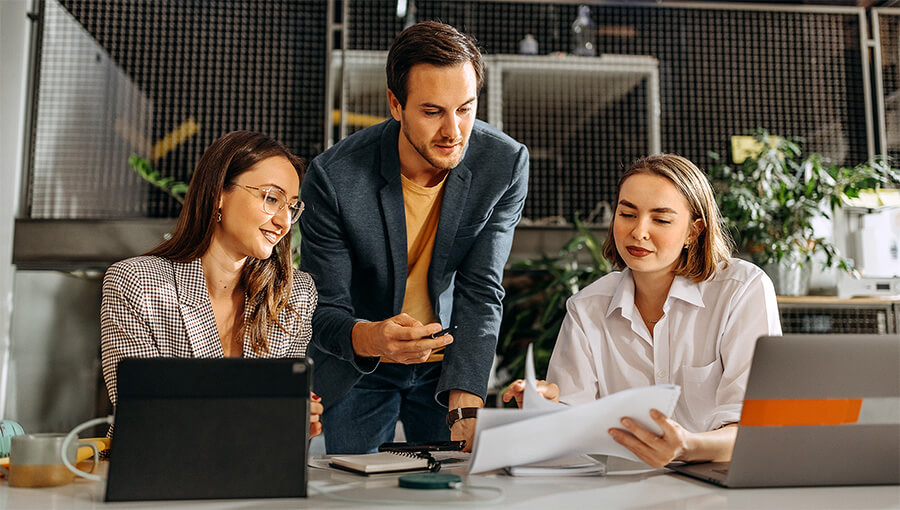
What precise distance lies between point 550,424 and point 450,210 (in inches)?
33.0

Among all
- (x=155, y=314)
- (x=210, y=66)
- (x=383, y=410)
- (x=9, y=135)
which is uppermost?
(x=210, y=66)

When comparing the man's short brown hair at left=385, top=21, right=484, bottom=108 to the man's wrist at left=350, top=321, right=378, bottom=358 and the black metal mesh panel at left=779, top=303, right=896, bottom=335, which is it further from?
the black metal mesh panel at left=779, top=303, right=896, bottom=335

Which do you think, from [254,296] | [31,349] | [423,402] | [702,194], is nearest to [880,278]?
[702,194]

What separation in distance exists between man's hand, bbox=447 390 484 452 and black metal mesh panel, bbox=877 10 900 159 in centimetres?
312

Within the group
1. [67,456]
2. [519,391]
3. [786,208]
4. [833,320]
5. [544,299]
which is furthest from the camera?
[833,320]

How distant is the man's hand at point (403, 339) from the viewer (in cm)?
123

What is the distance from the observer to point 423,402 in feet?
5.67

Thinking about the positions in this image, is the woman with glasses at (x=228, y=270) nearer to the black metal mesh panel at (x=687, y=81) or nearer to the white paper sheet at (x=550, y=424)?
the white paper sheet at (x=550, y=424)

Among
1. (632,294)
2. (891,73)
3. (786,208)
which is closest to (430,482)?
(632,294)

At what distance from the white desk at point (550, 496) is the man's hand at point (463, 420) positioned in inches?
15.5

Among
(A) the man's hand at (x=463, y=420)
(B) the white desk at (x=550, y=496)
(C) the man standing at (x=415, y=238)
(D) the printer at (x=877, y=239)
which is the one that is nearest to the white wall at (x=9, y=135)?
(C) the man standing at (x=415, y=238)

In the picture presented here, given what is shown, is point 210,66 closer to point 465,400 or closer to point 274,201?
point 274,201

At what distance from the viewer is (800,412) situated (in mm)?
842

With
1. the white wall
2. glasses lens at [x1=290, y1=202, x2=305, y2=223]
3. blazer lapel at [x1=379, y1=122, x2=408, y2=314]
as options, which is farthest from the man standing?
the white wall
